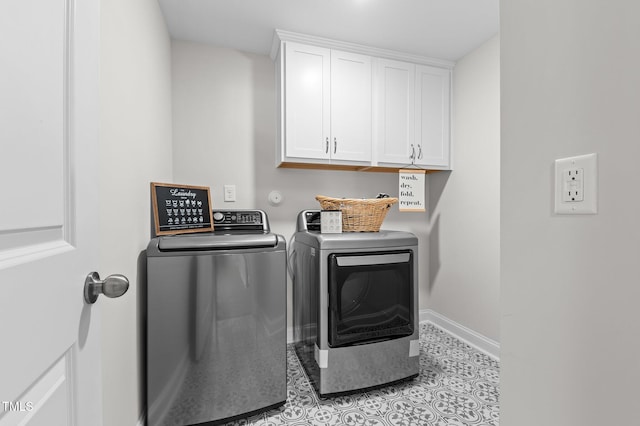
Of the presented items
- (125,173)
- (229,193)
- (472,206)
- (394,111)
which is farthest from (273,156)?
(472,206)

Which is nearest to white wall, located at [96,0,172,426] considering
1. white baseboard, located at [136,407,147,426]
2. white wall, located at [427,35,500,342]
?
white baseboard, located at [136,407,147,426]

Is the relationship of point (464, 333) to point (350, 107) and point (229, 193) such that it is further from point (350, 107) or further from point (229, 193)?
point (229, 193)

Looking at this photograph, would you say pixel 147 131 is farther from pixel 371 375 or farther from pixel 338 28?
pixel 371 375

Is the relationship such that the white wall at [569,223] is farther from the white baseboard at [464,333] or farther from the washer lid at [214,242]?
the white baseboard at [464,333]

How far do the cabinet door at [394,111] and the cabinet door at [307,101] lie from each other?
1.44 feet

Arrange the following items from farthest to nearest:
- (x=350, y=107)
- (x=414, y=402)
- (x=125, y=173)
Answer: (x=350, y=107) < (x=414, y=402) < (x=125, y=173)

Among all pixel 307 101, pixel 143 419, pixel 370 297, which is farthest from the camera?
pixel 307 101

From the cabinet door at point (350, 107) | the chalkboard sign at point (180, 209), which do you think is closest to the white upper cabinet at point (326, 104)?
the cabinet door at point (350, 107)

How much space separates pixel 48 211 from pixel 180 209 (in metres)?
1.22

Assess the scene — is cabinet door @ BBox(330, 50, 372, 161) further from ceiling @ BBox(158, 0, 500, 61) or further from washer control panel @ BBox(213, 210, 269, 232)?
washer control panel @ BBox(213, 210, 269, 232)

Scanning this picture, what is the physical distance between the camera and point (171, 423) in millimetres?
1354

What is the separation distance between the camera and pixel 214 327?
4.60 feet

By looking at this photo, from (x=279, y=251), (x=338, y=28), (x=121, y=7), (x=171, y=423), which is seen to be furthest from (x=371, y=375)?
(x=338, y=28)

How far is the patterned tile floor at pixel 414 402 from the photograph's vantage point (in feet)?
4.83
